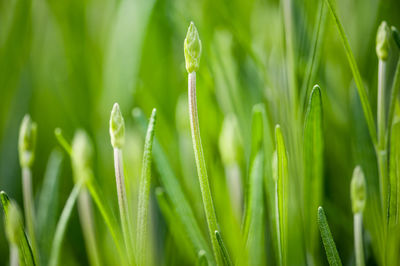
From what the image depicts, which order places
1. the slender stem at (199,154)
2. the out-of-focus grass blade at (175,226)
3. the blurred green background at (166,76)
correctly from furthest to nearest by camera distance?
the blurred green background at (166,76) → the out-of-focus grass blade at (175,226) → the slender stem at (199,154)

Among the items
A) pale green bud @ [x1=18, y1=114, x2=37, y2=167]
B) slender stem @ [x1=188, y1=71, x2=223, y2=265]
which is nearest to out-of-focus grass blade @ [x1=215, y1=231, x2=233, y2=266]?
slender stem @ [x1=188, y1=71, x2=223, y2=265]

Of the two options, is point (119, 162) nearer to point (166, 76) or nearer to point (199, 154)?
point (199, 154)

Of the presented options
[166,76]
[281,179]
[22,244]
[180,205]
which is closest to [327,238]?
[281,179]

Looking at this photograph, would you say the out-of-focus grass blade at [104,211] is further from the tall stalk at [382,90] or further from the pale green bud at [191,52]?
the tall stalk at [382,90]

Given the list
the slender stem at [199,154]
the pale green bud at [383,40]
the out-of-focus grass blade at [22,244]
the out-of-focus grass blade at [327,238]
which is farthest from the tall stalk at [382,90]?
the out-of-focus grass blade at [22,244]

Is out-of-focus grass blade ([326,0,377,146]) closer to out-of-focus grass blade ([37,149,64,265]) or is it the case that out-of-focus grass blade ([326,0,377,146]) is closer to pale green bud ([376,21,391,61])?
pale green bud ([376,21,391,61])

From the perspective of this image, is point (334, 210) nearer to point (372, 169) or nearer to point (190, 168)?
point (372, 169)
